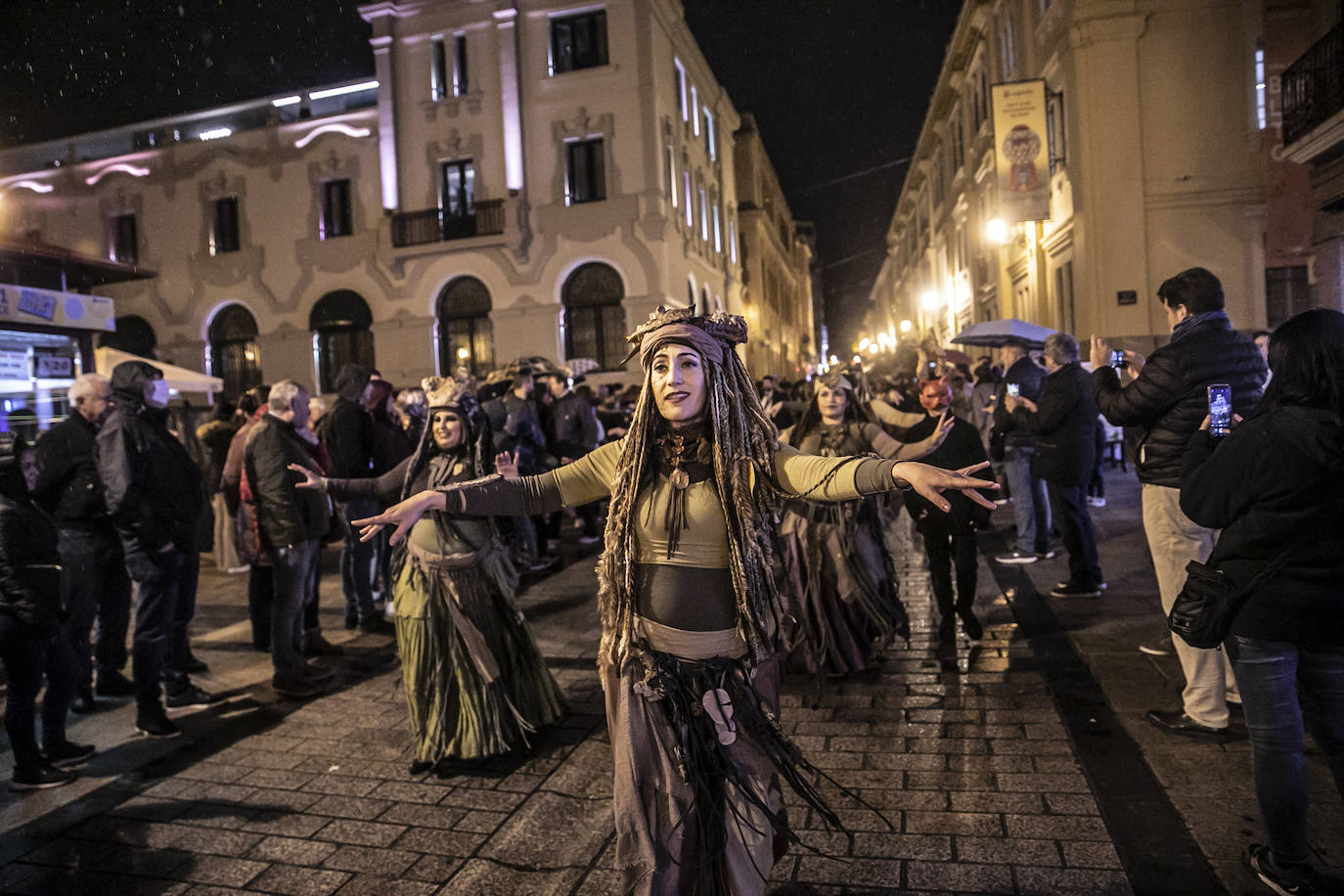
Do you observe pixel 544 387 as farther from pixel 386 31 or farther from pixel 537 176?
pixel 386 31

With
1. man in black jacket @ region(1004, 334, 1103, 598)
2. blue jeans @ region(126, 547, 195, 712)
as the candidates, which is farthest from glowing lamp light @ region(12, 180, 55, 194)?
man in black jacket @ region(1004, 334, 1103, 598)

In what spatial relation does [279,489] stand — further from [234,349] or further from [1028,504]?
[234,349]

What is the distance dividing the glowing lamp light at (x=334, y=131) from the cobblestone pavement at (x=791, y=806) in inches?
884

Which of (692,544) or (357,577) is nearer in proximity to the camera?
(692,544)

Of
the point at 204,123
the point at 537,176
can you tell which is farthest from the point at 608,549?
the point at 204,123

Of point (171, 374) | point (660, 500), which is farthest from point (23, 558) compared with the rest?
point (171, 374)

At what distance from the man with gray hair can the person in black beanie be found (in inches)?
51.6

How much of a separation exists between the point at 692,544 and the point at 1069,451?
5.43 metres

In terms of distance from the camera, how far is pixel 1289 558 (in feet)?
9.37

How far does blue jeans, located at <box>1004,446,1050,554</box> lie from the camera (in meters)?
8.95

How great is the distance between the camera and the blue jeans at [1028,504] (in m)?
8.95

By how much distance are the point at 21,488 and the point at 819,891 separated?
4.20 m

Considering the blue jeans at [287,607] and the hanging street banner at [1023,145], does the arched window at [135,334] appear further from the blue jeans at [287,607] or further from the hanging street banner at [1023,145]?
the blue jeans at [287,607]

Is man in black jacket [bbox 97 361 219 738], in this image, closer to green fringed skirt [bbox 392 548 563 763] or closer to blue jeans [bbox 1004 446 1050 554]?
green fringed skirt [bbox 392 548 563 763]
